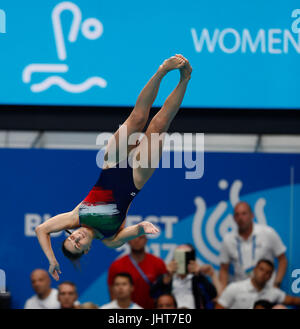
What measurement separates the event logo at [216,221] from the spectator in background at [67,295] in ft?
6.12

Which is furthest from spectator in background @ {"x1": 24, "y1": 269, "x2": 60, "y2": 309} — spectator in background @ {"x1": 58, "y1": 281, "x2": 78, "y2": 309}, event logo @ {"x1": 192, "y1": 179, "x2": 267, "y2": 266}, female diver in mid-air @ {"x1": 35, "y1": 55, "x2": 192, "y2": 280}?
female diver in mid-air @ {"x1": 35, "y1": 55, "x2": 192, "y2": 280}

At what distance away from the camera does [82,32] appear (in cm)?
941

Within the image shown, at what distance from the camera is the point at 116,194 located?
20.4ft

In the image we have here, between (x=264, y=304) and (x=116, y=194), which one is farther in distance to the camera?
(x=264, y=304)

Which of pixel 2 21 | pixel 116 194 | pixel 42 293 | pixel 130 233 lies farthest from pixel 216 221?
pixel 116 194

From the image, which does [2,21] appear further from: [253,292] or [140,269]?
[253,292]

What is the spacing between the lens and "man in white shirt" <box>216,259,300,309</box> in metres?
8.98

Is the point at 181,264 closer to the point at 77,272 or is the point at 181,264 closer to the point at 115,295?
the point at 115,295

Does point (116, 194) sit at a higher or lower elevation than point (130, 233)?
higher

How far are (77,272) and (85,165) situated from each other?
54.6 inches

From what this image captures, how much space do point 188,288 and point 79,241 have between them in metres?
2.98

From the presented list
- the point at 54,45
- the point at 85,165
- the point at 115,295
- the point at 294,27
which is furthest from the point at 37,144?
the point at 294,27

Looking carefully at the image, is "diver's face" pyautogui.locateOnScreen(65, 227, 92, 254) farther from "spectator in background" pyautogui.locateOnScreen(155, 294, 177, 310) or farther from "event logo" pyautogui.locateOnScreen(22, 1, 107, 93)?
"event logo" pyautogui.locateOnScreen(22, 1, 107, 93)

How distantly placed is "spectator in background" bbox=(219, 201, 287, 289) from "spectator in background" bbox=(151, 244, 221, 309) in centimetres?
59
